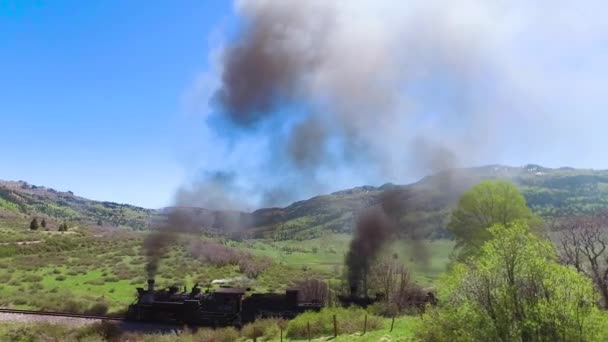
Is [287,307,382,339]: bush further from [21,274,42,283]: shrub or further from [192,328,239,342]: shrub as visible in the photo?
[21,274,42,283]: shrub

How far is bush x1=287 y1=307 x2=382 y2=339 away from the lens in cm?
2642

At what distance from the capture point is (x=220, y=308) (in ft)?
105

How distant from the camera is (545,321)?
13109mm

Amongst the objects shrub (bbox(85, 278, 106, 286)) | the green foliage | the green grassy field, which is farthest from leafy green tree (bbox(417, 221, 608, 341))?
shrub (bbox(85, 278, 106, 286))

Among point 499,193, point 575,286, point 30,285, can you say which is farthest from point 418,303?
point 30,285

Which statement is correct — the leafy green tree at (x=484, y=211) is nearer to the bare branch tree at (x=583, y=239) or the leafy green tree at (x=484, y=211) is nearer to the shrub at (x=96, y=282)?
the bare branch tree at (x=583, y=239)

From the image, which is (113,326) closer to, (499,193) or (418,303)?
(418,303)

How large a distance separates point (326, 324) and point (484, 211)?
20.1 metres

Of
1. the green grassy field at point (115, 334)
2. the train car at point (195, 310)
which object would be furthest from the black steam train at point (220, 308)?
the green grassy field at point (115, 334)

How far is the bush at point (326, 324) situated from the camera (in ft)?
86.7

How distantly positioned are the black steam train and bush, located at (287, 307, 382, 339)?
3329mm

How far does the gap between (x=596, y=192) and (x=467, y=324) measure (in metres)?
178

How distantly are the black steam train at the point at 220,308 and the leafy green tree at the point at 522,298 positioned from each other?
59.9 feet

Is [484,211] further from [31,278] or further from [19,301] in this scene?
[31,278]
